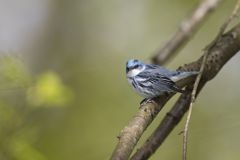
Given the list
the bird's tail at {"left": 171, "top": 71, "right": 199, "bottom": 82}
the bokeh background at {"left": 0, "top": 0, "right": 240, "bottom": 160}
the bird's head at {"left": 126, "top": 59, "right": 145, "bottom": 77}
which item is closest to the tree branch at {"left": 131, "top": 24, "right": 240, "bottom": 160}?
the bird's tail at {"left": 171, "top": 71, "right": 199, "bottom": 82}

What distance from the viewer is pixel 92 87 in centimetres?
795

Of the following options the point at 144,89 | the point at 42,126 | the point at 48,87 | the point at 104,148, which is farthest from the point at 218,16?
the point at 144,89

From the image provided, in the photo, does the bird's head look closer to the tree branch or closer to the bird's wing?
the bird's wing

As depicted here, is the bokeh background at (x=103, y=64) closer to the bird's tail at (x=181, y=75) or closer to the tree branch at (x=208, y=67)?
the tree branch at (x=208, y=67)

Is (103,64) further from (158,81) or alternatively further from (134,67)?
(158,81)

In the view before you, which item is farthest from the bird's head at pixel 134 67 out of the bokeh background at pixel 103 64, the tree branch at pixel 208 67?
the bokeh background at pixel 103 64

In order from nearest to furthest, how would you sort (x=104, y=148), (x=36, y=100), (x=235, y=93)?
(x=36, y=100)
(x=104, y=148)
(x=235, y=93)

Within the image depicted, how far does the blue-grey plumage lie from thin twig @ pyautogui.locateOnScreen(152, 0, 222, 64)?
33cm

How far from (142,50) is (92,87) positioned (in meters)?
0.74

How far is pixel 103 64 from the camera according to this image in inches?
320

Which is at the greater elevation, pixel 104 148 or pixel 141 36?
pixel 141 36

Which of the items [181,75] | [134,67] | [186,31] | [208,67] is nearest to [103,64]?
[186,31]

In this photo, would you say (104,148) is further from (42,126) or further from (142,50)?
(142,50)

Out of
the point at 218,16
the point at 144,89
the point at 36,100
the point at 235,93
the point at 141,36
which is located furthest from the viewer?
the point at 141,36
